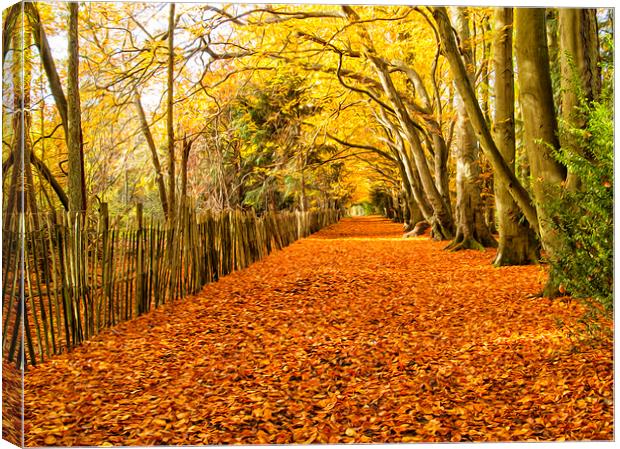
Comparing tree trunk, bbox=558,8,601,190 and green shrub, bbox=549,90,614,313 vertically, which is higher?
tree trunk, bbox=558,8,601,190

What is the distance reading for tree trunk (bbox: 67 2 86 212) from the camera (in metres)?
5.07

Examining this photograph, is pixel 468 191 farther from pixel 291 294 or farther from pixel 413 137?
pixel 291 294

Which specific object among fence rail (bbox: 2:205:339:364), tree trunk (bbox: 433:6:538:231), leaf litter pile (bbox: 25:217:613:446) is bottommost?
leaf litter pile (bbox: 25:217:613:446)

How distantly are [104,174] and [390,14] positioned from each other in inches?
217

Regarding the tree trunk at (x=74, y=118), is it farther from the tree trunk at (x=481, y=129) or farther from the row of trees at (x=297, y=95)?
the tree trunk at (x=481, y=129)

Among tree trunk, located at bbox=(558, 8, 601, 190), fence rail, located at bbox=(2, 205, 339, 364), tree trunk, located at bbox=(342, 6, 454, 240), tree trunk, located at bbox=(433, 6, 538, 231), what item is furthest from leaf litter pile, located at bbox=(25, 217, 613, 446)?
tree trunk, located at bbox=(342, 6, 454, 240)

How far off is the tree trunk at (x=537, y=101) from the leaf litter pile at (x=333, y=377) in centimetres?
106

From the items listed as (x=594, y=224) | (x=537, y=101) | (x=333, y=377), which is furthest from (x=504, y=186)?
(x=333, y=377)

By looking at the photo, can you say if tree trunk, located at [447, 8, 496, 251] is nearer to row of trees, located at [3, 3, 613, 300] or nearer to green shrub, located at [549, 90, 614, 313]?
row of trees, located at [3, 3, 613, 300]

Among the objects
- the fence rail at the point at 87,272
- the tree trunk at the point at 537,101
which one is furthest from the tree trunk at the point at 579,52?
the fence rail at the point at 87,272

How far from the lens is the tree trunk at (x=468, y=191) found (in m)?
9.60

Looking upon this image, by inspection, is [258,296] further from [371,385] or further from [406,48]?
[406,48]

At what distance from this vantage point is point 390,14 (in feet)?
28.1

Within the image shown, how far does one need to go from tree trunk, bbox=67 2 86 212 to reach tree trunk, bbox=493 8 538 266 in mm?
4791
